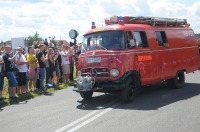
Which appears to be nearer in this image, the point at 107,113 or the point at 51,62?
the point at 107,113

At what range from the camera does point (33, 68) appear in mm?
13922

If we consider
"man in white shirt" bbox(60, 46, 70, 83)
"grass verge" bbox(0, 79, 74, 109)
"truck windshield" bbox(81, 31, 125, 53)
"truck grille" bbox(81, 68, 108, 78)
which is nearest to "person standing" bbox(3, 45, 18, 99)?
"grass verge" bbox(0, 79, 74, 109)

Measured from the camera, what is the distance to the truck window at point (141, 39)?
1135 centimetres

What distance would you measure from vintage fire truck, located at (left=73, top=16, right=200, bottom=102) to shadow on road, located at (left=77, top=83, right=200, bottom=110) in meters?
0.35

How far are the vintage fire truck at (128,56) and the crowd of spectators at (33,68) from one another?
2.60 meters

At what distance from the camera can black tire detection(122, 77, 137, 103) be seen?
410 inches

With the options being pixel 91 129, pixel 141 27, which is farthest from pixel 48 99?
pixel 91 129

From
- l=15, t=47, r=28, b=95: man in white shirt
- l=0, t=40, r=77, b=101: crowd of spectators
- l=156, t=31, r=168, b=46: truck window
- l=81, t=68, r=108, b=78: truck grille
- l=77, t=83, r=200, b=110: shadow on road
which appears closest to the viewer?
l=77, t=83, r=200, b=110: shadow on road

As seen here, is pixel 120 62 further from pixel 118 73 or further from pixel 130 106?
pixel 130 106

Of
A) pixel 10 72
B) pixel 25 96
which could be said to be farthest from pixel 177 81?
pixel 10 72

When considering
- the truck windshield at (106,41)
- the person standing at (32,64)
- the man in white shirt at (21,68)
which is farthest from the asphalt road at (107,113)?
the truck windshield at (106,41)

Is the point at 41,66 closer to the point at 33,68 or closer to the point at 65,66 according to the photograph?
the point at 33,68

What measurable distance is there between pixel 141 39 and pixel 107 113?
3.50 meters

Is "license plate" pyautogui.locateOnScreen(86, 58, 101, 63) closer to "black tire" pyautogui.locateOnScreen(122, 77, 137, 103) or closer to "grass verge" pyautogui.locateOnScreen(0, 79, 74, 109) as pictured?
"black tire" pyautogui.locateOnScreen(122, 77, 137, 103)
